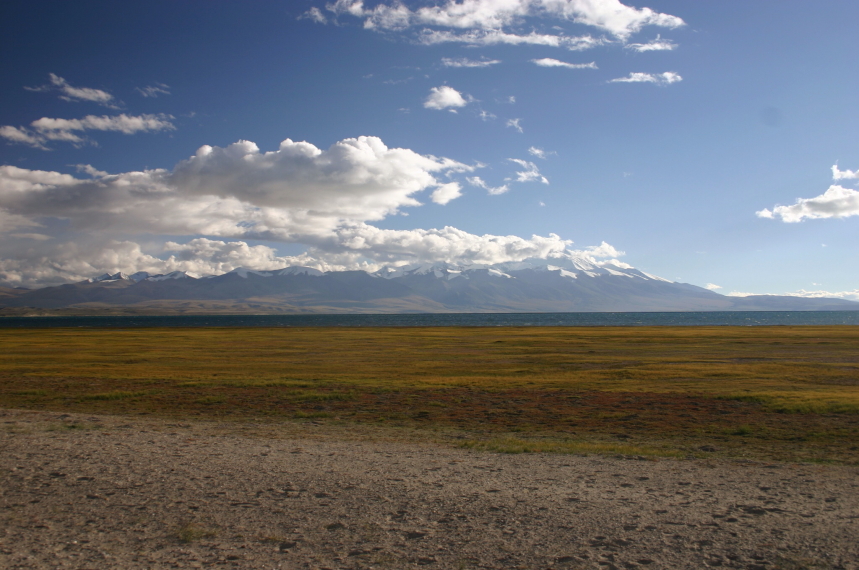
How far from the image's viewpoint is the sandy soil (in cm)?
787

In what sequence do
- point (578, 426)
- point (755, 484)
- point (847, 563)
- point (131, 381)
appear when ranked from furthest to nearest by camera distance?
point (131, 381) → point (578, 426) → point (755, 484) → point (847, 563)

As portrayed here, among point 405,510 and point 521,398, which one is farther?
point 521,398

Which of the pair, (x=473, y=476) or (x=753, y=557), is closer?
(x=753, y=557)

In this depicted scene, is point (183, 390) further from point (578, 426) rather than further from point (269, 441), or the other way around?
point (578, 426)

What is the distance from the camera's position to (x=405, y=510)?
31.4ft

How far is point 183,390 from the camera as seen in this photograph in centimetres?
2744

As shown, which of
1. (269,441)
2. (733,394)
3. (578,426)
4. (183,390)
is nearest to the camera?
(269,441)

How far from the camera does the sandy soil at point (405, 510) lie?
7.87m

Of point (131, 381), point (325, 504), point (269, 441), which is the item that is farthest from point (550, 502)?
point (131, 381)

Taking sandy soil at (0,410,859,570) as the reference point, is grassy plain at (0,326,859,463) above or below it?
below

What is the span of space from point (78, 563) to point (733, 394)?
1030 inches

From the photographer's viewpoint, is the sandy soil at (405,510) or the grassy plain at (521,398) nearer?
the sandy soil at (405,510)

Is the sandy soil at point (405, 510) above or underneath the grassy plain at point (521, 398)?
above

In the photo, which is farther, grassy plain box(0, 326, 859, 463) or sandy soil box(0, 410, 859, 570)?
grassy plain box(0, 326, 859, 463)
